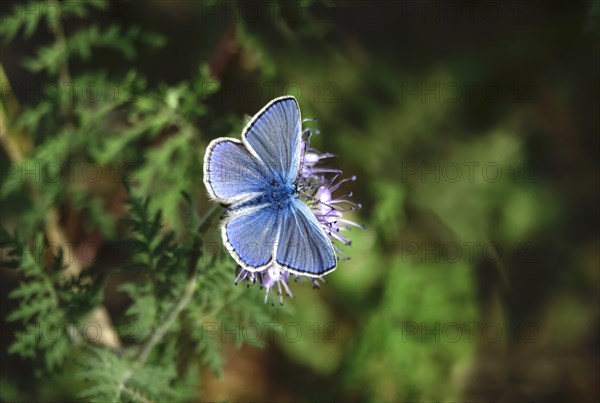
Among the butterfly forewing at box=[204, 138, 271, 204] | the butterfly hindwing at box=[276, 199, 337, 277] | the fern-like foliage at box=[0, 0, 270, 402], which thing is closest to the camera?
the butterfly hindwing at box=[276, 199, 337, 277]

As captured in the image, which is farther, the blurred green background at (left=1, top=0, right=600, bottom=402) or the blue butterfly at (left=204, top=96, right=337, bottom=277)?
the blurred green background at (left=1, top=0, right=600, bottom=402)

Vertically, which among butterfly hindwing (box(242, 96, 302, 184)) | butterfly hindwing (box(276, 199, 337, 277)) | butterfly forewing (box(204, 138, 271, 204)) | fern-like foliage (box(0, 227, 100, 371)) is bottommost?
fern-like foliage (box(0, 227, 100, 371))

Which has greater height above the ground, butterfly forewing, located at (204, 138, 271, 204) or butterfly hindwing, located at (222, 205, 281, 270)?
butterfly forewing, located at (204, 138, 271, 204)

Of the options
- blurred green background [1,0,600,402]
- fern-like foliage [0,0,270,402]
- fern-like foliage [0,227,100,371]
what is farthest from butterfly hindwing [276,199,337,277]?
blurred green background [1,0,600,402]

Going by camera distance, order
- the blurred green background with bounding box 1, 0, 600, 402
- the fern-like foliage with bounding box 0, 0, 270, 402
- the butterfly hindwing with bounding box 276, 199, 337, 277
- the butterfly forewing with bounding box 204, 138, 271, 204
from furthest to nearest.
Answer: the blurred green background with bounding box 1, 0, 600, 402 → the fern-like foliage with bounding box 0, 0, 270, 402 → the butterfly forewing with bounding box 204, 138, 271, 204 → the butterfly hindwing with bounding box 276, 199, 337, 277

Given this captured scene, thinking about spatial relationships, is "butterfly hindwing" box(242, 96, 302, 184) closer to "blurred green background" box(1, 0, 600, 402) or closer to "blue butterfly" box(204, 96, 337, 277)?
"blue butterfly" box(204, 96, 337, 277)

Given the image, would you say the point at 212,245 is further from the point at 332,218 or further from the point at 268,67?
the point at 268,67

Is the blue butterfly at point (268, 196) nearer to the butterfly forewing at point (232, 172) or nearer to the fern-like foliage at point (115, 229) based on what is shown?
the butterfly forewing at point (232, 172)
